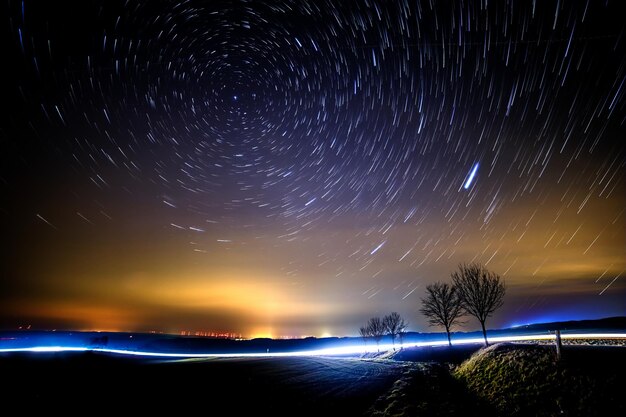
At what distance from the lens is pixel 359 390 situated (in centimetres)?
1650

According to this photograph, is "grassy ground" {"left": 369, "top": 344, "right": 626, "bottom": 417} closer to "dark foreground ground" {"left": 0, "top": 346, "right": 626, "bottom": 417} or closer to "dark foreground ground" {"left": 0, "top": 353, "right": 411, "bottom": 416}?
"dark foreground ground" {"left": 0, "top": 346, "right": 626, "bottom": 417}

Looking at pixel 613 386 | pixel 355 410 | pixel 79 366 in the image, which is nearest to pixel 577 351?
pixel 613 386

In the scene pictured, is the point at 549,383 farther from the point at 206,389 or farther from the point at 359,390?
the point at 206,389

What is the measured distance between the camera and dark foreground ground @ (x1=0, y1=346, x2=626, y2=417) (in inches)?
446

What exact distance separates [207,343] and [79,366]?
103 meters

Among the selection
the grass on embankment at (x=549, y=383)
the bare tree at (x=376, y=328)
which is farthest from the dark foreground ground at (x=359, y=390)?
the bare tree at (x=376, y=328)

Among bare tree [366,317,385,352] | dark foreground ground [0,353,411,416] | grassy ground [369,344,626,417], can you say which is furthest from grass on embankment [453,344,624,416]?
bare tree [366,317,385,352]

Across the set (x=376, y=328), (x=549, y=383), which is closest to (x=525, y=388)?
(x=549, y=383)

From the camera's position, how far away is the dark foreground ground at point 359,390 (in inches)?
446

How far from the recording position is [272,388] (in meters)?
17.5

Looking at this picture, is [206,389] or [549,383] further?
[206,389]

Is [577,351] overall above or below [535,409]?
above

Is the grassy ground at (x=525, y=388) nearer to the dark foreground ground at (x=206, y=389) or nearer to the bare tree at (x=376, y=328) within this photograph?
the dark foreground ground at (x=206, y=389)

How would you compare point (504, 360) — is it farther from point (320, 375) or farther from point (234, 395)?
point (234, 395)
